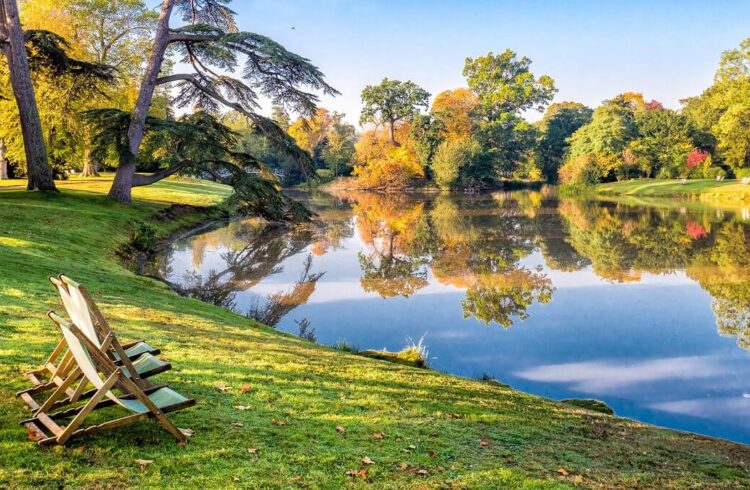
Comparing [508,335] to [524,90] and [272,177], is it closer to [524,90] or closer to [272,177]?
[272,177]

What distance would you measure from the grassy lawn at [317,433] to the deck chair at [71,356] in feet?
0.68

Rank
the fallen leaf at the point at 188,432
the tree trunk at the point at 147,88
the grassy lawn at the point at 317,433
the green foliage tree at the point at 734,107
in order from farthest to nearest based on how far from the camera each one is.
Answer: the green foliage tree at the point at 734,107, the tree trunk at the point at 147,88, the fallen leaf at the point at 188,432, the grassy lawn at the point at 317,433

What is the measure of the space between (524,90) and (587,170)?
21569 mm

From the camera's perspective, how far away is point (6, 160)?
112 feet

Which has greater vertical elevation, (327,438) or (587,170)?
(587,170)

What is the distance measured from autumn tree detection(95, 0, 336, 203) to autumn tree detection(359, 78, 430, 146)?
43341 millimetres

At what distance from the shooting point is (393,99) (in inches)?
2655

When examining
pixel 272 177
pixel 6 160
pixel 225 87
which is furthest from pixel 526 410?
pixel 6 160

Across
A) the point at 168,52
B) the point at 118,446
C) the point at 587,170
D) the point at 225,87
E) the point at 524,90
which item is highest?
the point at 524,90

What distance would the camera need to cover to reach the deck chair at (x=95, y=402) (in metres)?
3.67

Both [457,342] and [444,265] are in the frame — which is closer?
[457,342]

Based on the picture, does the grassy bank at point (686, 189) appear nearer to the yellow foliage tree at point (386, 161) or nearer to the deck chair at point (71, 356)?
the yellow foliage tree at point (386, 161)

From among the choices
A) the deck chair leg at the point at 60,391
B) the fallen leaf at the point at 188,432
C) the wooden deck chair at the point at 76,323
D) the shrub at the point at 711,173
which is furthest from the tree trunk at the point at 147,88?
the shrub at the point at 711,173

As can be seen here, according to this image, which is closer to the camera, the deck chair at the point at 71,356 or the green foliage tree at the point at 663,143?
the deck chair at the point at 71,356
